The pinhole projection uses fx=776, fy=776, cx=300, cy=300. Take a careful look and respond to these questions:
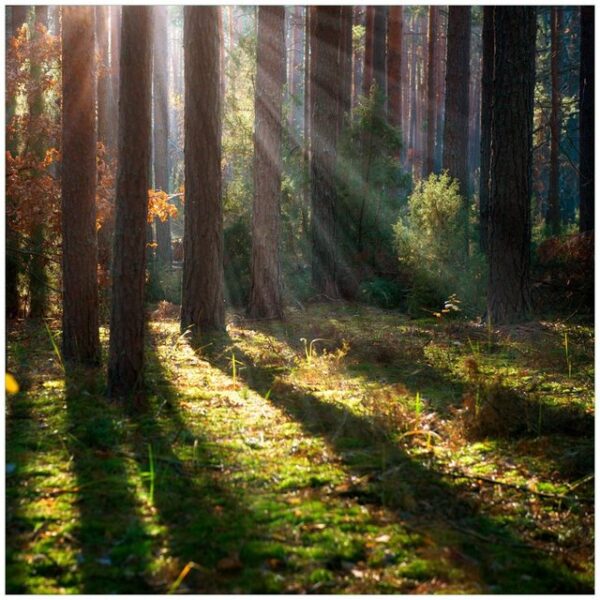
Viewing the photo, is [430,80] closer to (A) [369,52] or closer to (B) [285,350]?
(A) [369,52]

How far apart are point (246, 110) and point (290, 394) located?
13349 mm

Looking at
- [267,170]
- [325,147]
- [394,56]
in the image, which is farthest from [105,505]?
[394,56]

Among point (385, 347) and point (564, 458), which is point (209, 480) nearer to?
point (564, 458)

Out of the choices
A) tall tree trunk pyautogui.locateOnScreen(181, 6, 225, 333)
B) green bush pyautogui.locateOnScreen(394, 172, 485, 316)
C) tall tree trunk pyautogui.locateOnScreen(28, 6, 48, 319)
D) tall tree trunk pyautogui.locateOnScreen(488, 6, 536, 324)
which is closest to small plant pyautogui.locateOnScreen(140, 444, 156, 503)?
tall tree trunk pyautogui.locateOnScreen(181, 6, 225, 333)

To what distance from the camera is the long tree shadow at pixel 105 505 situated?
4.16m

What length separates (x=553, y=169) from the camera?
28203mm

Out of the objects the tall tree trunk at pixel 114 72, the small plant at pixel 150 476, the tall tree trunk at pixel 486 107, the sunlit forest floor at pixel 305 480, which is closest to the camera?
the sunlit forest floor at pixel 305 480

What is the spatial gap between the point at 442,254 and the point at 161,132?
17568mm

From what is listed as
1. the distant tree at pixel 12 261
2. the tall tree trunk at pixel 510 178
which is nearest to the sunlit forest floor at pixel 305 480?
Result: the tall tree trunk at pixel 510 178

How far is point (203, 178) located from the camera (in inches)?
480

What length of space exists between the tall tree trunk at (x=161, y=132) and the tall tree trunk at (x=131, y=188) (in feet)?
55.1

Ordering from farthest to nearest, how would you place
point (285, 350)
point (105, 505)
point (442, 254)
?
1. point (442, 254)
2. point (285, 350)
3. point (105, 505)

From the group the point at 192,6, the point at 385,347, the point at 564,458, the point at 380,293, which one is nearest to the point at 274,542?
the point at 564,458

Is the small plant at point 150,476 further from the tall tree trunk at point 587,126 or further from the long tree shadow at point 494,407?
the tall tree trunk at point 587,126
